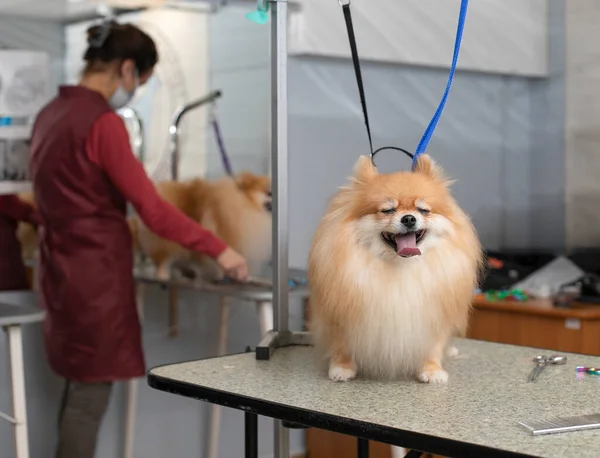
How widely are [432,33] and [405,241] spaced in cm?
216

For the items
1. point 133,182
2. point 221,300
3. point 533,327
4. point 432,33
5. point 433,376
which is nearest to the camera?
point 433,376

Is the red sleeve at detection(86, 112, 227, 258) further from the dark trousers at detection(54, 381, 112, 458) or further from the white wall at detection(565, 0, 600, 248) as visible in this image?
the white wall at detection(565, 0, 600, 248)

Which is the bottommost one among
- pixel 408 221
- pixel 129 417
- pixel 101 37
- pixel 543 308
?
pixel 129 417

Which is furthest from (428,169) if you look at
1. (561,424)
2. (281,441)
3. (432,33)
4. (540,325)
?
(432,33)

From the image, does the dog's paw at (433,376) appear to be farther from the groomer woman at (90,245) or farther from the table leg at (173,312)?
the table leg at (173,312)

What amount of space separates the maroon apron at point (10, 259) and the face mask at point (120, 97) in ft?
1.46

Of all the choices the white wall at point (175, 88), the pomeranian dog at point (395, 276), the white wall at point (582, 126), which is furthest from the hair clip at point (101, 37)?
the white wall at point (582, 126)

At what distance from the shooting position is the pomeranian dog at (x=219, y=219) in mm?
2852

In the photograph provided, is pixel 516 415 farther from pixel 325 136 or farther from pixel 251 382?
pixel 325 136

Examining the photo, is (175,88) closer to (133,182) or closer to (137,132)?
(137,132)

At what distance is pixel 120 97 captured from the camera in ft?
8.52

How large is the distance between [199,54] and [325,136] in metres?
0.52

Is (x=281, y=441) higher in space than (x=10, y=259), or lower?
lower

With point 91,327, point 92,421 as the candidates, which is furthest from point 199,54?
point 92,421
